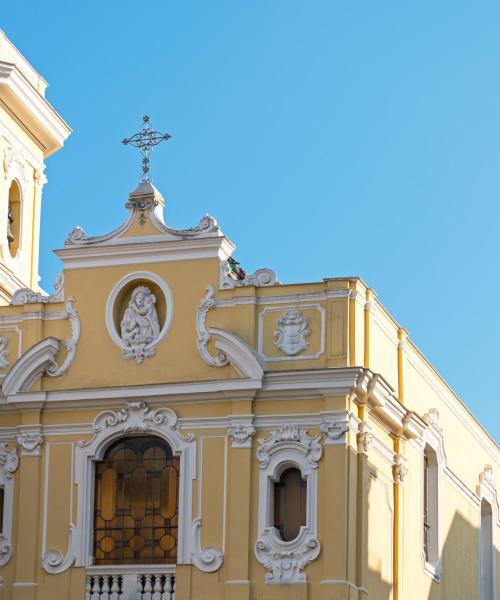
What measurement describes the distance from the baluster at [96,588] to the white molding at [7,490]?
1.64 metres

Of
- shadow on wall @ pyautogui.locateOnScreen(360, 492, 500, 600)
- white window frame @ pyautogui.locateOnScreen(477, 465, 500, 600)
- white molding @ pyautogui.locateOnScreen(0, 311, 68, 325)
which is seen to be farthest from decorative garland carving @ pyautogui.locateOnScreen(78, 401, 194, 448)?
white window frame @ pyautogui.locateOnScreen(477, 465, 500, 600)

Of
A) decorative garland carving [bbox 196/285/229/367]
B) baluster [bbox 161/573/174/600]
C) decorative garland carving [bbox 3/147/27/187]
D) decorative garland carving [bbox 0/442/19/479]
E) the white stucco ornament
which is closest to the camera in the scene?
baluster [bbox 161/573/174/600]

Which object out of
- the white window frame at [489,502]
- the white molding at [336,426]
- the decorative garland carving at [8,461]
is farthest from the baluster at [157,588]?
the white window frame at [489,502]

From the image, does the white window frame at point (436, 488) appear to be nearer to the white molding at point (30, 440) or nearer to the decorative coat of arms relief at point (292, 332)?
the decorative coat of arms relief at point (292, 332)

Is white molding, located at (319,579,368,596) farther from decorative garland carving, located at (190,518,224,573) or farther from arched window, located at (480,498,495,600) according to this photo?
arched window, located at (480,498,495,600)

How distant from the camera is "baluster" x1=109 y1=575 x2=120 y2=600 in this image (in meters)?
30.4

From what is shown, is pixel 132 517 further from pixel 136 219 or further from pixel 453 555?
pixel 453 555

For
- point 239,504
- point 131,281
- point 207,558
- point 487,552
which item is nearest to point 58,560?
point 207,558

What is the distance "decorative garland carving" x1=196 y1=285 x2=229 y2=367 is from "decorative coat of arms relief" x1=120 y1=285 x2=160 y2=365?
80 cm

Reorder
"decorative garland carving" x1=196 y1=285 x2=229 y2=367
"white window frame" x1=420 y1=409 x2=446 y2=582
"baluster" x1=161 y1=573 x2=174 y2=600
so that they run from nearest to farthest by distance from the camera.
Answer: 1. "baluster" x1=161 y1=573 x2=174 y2=600
2. "decorative garland carving" x1=196 y1=285 x2=229 y2=367
3. "white window frame" x1=420 y1=409 x2=446 y2=582

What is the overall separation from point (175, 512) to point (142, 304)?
11.9ft

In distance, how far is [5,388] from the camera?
1251 inches

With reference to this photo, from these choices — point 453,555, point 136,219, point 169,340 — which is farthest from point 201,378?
point 453,555

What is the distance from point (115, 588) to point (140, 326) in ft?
14.6
